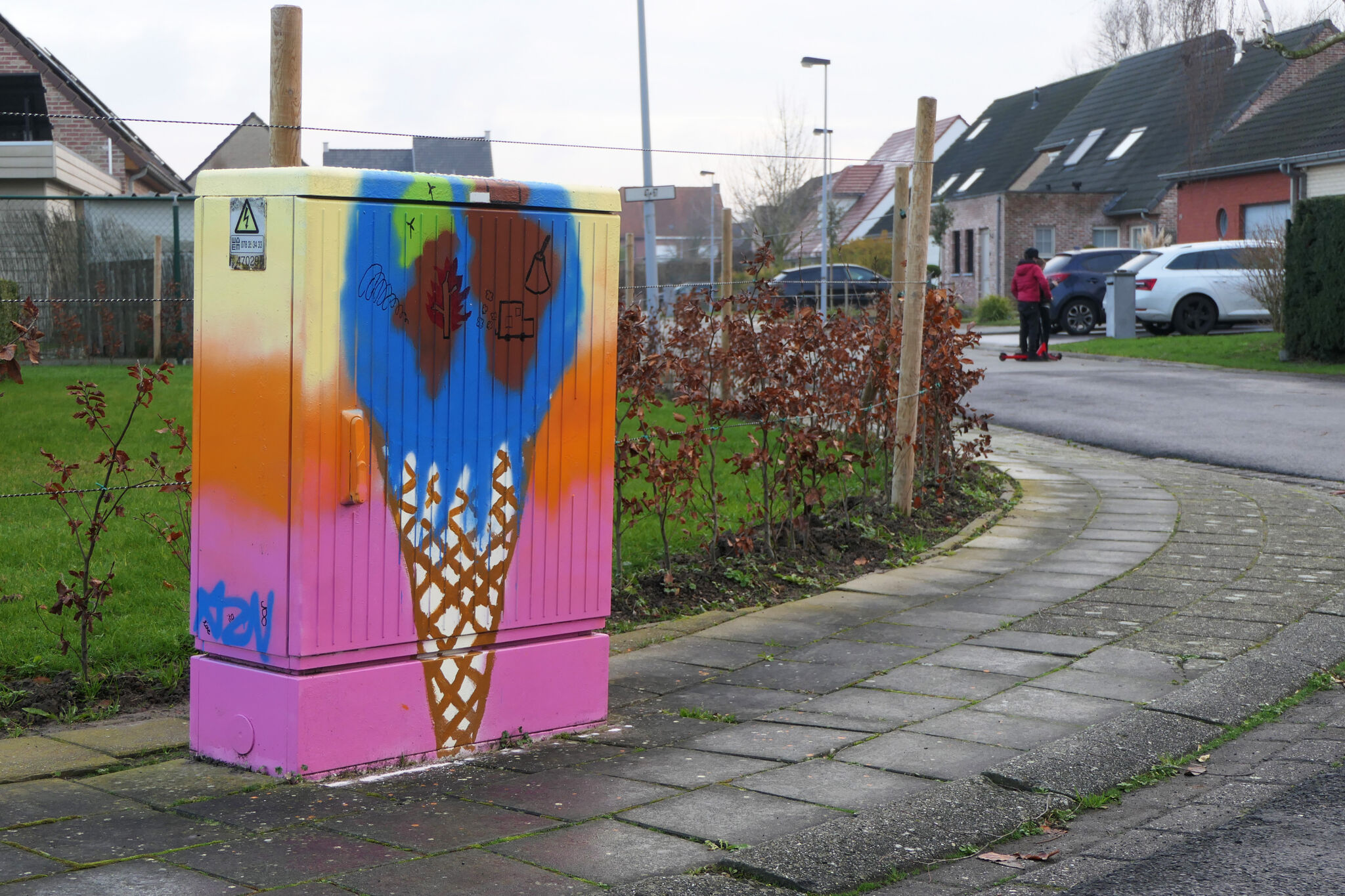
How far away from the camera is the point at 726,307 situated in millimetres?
9664

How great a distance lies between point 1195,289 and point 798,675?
22.3m

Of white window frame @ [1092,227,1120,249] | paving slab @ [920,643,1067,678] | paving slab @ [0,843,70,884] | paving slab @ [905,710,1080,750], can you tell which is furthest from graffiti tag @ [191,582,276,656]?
white window frame @ [1092,227,1120,249]

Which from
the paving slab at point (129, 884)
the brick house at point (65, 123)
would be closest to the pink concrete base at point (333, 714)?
the paving slab at point (129, 884)

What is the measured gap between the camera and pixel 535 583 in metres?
4.84

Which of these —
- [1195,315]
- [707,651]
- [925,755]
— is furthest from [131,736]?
[1195,315]

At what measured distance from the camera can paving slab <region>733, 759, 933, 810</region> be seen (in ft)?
13.4

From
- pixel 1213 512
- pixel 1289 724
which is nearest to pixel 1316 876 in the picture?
pixel 1289 724

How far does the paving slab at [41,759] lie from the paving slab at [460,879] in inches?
55.5

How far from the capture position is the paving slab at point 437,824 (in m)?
3.75

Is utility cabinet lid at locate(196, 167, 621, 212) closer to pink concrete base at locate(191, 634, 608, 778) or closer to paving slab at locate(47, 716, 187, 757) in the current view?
pink concrete base at locate(191, 634, 608, 778)

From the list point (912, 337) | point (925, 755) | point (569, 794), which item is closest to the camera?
point (569, 794)

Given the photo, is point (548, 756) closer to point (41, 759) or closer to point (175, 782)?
point (175, 782)

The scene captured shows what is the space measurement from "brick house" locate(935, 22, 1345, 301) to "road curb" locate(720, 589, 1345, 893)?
94.0ft

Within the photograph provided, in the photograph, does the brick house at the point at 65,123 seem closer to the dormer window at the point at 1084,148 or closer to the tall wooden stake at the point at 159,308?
A: the tall wooden stake at the point at 159,308
